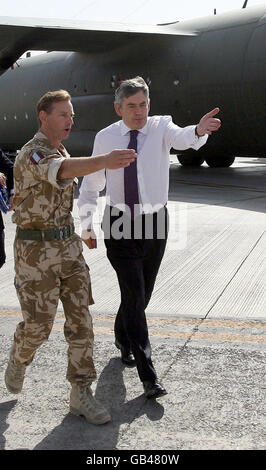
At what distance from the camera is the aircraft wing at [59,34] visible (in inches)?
595

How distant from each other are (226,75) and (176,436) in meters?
12.2

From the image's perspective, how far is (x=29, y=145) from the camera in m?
3.71

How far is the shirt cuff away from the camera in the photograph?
137 inches

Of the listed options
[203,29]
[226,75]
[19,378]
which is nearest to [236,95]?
[226,75]

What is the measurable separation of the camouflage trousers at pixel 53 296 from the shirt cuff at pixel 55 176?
1.37ft

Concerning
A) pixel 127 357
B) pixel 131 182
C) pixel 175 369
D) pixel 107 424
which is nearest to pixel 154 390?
pixel 107 424

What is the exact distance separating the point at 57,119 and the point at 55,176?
452 millimetres

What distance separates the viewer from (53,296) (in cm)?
378

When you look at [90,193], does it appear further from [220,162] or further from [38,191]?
[220,162]

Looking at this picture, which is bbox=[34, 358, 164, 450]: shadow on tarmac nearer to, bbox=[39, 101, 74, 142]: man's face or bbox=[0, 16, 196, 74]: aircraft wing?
bbox=[39, 101, 74, 142]: man's face

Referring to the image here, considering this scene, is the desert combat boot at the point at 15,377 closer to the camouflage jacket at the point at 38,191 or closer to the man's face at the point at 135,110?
the camouflage jacket at the point at 38,191

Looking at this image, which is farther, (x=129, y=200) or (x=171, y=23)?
(x=171, y=23)

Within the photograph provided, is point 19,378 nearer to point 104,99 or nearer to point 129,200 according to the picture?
point 129,200
